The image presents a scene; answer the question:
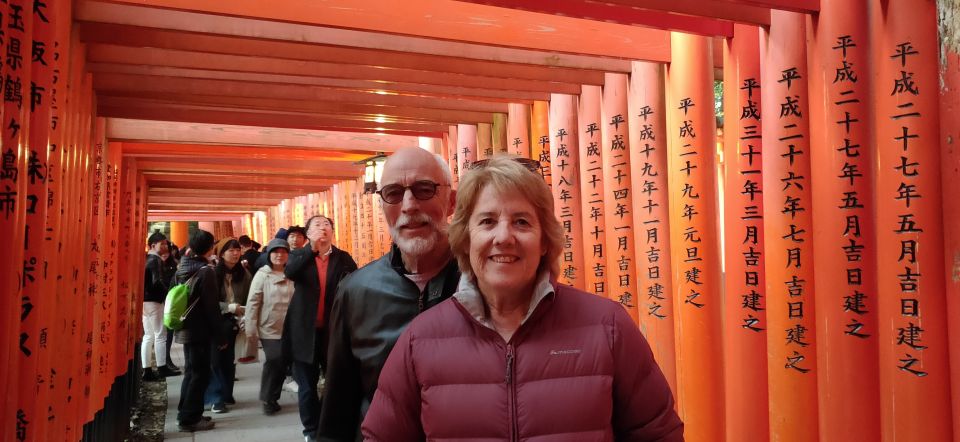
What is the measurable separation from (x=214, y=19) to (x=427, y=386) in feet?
10.2

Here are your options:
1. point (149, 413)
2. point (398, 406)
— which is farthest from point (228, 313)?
point (398, 406)

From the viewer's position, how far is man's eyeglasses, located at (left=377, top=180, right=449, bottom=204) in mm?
2246

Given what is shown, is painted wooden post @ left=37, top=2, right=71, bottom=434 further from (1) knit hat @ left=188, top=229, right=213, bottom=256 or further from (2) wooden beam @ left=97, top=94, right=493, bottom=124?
(1) knit hat @ left=188, top=229, right=213, bottom=256

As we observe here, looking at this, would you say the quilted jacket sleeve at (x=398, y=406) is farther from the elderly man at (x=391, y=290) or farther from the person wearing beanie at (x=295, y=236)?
the person wearing beanie at (x=295, y=236)

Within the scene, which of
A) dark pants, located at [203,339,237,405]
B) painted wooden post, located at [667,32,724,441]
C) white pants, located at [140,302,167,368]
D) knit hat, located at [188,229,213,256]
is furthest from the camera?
white pants, located at [140,302,167,368]

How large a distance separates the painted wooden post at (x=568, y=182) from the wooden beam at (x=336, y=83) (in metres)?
0.30

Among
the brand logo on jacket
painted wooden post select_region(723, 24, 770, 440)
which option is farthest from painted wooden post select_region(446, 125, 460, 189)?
the brand logo on jacket

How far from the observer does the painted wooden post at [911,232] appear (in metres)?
2.82

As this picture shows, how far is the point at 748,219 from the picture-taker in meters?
3.80

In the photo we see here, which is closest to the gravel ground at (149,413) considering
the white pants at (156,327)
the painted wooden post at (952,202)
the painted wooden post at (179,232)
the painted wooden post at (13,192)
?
the white pants at (156,327)

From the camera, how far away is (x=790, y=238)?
3.45 metres

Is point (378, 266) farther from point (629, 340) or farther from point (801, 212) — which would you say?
point (801, 212)

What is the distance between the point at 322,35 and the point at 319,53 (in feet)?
0.94

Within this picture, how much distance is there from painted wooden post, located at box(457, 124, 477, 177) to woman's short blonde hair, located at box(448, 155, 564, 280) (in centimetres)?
477
